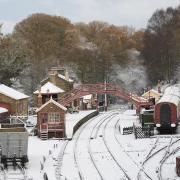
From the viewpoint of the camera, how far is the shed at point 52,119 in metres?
46.6

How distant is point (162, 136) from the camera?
4472 cm

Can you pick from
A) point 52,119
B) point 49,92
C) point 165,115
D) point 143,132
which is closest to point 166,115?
point 165,115

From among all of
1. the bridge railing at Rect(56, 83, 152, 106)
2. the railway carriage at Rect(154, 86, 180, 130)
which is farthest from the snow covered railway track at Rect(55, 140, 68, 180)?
the bridge railing at Rect(56, 83, 152, 106)

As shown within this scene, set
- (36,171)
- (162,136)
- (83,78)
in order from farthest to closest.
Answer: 1. (83,78)
2. (162,136)
3. (36,171)

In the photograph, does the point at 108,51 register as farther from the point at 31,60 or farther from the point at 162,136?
the point at 162,136

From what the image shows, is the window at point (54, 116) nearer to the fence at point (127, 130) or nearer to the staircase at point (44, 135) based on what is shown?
the staircase at point (44, 135)

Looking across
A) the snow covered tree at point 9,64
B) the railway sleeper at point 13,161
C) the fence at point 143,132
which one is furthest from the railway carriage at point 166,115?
the snow covered tree at point 9,64

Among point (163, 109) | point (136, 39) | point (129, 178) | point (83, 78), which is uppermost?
point (136, 39)

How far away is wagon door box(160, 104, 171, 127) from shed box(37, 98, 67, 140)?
835cm

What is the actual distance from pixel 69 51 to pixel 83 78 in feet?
24.4

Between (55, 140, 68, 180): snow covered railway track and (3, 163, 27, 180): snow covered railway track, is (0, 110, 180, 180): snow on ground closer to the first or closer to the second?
(55, 140, 68, 180): snow covered railway track

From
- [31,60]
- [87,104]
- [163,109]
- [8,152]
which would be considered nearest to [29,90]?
[31,60]

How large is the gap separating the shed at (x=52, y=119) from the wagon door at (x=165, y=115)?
8.35m

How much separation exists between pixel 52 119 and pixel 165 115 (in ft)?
31.8
